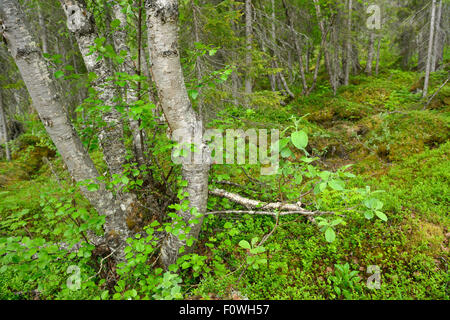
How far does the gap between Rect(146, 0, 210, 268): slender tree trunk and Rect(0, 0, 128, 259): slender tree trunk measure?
1.18 meters

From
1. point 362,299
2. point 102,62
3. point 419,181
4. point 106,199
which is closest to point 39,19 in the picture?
point 102,62

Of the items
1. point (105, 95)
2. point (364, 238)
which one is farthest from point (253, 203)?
point (105, 95)

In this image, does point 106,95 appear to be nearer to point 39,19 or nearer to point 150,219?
point 150,219

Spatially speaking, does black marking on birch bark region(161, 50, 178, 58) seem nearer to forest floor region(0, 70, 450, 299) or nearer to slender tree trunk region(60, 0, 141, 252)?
slender tree trunk region(60, 0, 141, 252)

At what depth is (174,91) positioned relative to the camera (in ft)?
6.69

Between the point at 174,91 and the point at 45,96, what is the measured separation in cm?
141

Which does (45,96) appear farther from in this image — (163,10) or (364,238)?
(364,238)

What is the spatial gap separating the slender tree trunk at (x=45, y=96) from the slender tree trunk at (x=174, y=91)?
1.18 metres

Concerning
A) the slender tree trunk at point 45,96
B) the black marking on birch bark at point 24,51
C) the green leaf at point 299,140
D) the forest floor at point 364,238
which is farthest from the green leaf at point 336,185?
the black marking on birch bark at point 24,51

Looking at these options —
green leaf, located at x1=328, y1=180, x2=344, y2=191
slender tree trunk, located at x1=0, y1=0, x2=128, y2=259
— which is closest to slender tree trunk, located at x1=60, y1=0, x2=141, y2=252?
slender tree trunk, located at x1=0, y1=0, x2=128, y2=259

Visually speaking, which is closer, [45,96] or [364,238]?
[45,96]

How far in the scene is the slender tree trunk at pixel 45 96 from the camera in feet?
6.64

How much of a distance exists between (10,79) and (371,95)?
16571 millimetres

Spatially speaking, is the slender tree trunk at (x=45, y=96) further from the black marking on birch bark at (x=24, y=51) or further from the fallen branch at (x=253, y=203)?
the fallen branch at (x=253, y=203)
